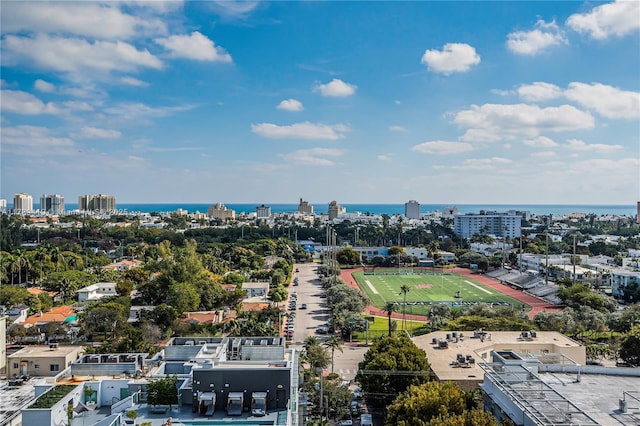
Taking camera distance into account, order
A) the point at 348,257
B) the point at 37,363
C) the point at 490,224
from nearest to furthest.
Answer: the point at 37,363 < the point at 348,257 < the point at 490,224

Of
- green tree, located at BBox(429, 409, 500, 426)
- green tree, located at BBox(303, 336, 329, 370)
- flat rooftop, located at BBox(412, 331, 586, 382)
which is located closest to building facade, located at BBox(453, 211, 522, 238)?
flat rooftop, located at BBox(412, 331, 586, 382)

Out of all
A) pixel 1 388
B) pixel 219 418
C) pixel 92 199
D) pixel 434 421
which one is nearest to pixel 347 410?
pixel 434 421

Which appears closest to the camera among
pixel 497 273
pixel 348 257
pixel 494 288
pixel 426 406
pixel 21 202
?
pixel 426 406

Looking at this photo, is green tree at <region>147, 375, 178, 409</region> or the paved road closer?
green tree at <region>147, 375, 178, 409</region>

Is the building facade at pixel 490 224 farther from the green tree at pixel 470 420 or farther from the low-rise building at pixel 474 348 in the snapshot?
the green tree at pixel 470 420

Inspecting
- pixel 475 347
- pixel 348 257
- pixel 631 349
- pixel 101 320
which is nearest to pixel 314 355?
pixel 475 347

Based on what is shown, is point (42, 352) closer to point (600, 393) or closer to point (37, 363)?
point (37, 363)

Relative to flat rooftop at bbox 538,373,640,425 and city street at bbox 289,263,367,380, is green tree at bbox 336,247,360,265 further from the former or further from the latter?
flat rooftop at bbox 538,373,640,425

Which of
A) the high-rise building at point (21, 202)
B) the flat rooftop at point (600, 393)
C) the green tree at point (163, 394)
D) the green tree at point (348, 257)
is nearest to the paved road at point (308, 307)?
the green tree at point (348, 257)

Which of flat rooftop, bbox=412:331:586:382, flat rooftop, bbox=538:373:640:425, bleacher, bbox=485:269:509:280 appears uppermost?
flat rooftop, bbox=538:373:640:425
